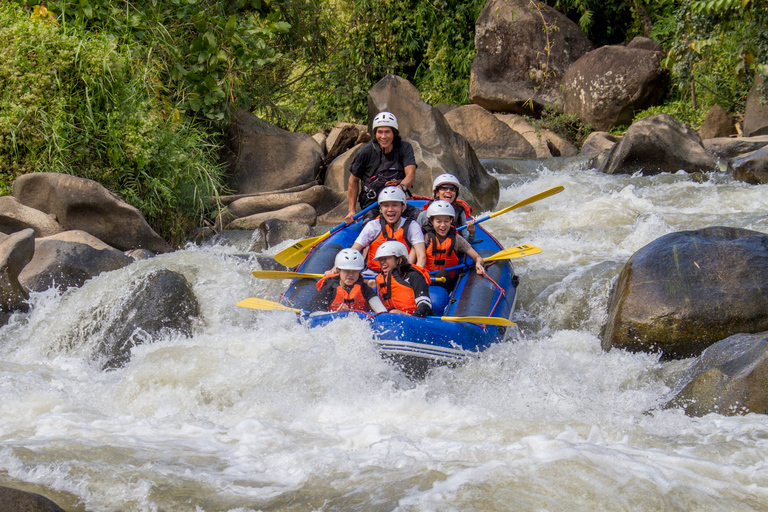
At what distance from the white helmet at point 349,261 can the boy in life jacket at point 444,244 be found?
80 centimetres

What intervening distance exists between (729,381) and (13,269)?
4.81 m

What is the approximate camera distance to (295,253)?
5578mm

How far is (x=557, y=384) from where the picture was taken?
3.75 m

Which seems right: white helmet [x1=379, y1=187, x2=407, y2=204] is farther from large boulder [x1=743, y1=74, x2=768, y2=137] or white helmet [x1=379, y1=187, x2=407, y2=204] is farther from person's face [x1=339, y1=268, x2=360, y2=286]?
large boulder [x1=743, y1=74, x2=768, y2=137]

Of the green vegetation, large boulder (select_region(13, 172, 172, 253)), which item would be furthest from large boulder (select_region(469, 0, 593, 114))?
large boulder (select_region(13, 172, 172, 253))

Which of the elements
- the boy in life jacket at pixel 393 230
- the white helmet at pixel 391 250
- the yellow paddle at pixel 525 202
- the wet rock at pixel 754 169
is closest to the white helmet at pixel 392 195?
the boy in life jacket at pixel 393 230

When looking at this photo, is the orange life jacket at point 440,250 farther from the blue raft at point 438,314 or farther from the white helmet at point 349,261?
the white helmet at point 349,261

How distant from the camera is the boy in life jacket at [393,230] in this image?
15.7 feet

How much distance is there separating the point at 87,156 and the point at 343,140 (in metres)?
3.60

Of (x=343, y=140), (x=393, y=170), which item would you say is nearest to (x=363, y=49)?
(x=343, y=140)

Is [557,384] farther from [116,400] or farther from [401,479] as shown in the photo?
[116,400]

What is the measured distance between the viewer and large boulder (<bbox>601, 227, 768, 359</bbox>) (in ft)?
12.9

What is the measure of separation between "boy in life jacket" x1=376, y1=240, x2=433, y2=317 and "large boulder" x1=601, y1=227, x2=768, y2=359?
1.28m

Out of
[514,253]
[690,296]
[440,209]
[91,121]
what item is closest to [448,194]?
[440,209]
